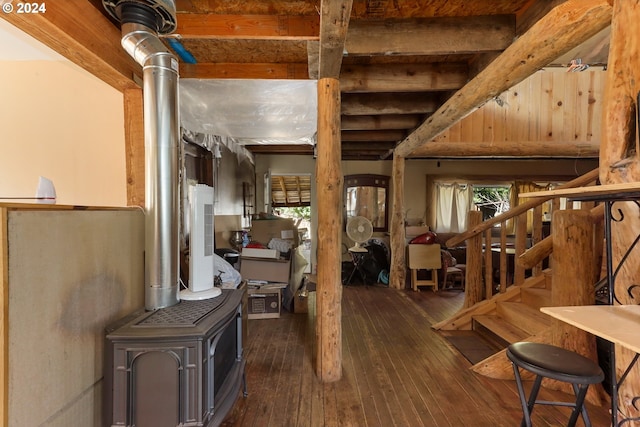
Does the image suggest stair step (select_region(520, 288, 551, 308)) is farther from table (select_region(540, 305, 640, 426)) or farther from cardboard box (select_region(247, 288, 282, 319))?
cardboard box (select_region(247, 288, 282, 319))

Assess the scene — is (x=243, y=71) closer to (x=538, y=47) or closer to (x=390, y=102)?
(x=390, y=102)

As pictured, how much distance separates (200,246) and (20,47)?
181cm

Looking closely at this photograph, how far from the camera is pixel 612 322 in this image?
105 centimetres

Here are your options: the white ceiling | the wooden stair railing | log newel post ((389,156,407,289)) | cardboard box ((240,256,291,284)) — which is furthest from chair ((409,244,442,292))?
the white ceiling

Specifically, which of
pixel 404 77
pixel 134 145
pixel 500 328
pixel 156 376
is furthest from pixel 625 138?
pixel 134 145

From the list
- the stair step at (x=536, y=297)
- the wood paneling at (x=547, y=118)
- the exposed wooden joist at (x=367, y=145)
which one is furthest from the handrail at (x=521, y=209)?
the exposed wooden joist at (x=367, y=145)

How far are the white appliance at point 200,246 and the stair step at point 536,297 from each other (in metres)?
2.69

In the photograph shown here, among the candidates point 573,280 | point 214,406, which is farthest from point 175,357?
point 573,280

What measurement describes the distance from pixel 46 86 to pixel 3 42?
0.38 meters

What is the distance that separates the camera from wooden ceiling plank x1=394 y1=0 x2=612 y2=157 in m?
1.43

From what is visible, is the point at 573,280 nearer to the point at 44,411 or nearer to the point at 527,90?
the point at 44,411

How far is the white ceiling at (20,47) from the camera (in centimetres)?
172

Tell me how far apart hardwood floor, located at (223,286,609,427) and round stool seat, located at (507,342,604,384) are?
2.59 ft

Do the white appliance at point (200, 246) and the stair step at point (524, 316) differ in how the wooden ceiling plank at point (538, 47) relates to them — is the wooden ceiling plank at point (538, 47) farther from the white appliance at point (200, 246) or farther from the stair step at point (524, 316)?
the white appliance at point (200, 246)
